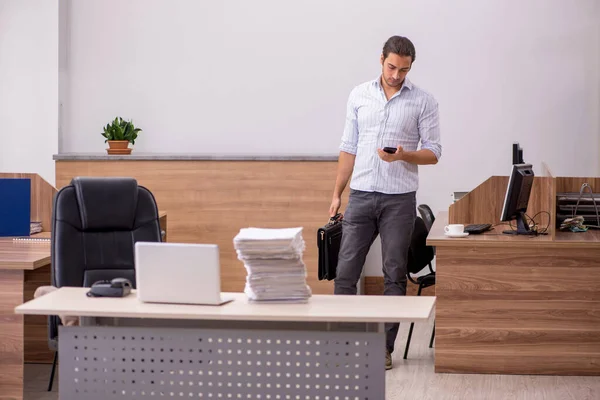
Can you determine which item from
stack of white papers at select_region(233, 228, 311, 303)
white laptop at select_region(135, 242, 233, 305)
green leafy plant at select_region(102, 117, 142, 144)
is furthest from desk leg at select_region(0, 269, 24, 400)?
green leafy plant at select_region(102, 117, 142, 144)

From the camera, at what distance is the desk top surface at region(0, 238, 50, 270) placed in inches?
173

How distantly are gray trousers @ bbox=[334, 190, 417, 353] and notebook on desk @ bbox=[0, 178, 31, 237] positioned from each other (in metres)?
1.72

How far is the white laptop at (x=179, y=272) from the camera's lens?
128 inches

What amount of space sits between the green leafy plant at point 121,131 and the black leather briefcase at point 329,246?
2436 millimetres

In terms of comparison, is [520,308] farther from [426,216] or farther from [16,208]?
[16,208]

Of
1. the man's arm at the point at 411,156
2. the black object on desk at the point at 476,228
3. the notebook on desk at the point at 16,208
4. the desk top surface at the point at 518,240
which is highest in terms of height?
the man's arm at the point at 411,156

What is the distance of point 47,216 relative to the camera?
567cm

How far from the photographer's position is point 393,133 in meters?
5.27

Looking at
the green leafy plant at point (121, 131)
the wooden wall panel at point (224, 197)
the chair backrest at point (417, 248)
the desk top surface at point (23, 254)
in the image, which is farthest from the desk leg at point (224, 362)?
the green leafy plant at point (121, 131)

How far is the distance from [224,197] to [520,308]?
96.0 inches

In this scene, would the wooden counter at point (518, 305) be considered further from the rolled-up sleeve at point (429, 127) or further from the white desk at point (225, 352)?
the white desk at point (225, 352)

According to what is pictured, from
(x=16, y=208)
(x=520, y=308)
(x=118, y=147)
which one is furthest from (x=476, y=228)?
(x=118, y=147)

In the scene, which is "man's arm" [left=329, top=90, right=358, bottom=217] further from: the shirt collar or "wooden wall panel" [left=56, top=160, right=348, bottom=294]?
"wooden wall panel" [left=56, top=160, right=348, bottom=294]

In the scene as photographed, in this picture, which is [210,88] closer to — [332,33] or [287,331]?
[332,33]
